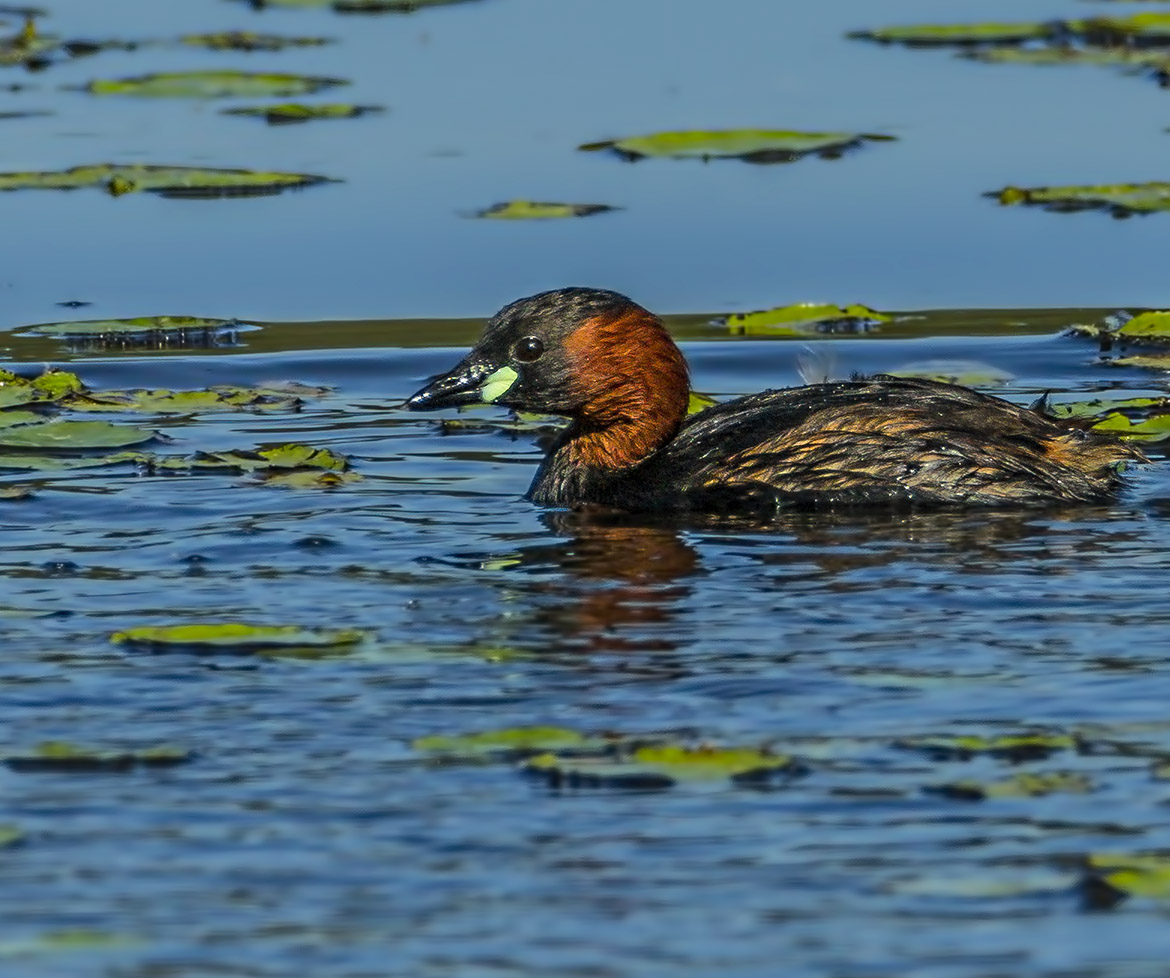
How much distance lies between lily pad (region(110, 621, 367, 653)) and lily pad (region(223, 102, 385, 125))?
475 inches

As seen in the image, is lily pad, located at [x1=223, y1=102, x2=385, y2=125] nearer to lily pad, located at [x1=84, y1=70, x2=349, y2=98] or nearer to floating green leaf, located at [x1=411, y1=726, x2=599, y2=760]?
lily pad, located at [x1=84, y1=70, x2=349, y2=98]

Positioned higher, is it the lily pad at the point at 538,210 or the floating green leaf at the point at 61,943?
the lily pad at the point at 538,210

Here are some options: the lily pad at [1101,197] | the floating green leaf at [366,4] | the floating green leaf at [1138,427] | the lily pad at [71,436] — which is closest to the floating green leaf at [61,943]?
the lily pad at [71,436]

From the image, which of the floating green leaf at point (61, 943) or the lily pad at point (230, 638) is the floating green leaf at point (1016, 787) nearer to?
the floating green leaf at point (61, 943)

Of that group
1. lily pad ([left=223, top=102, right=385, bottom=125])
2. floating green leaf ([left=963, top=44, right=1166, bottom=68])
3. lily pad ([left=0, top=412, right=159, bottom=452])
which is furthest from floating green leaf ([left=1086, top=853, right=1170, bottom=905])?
floating green leaf ([left=963, top=44, right=1166, bottom=68])

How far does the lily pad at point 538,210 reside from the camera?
17328 millimetres

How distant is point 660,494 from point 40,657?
3.82 metres

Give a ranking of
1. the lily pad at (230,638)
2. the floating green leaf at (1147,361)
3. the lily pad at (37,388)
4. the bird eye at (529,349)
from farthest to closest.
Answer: the floating green leaf at (1147,361) → the lily pad at (37,388) → the bird eye at (529,349) → the lily pad at (230,638)

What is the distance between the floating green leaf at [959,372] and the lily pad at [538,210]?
3.42 m

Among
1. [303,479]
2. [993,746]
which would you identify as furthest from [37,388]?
[993,746]

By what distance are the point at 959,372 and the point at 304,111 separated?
26.6 feet

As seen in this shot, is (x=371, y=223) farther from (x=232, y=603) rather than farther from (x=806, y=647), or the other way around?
(x=806, y=647)

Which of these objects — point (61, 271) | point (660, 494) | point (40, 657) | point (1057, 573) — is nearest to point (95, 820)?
point (40, 657)

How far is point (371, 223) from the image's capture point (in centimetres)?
1830
